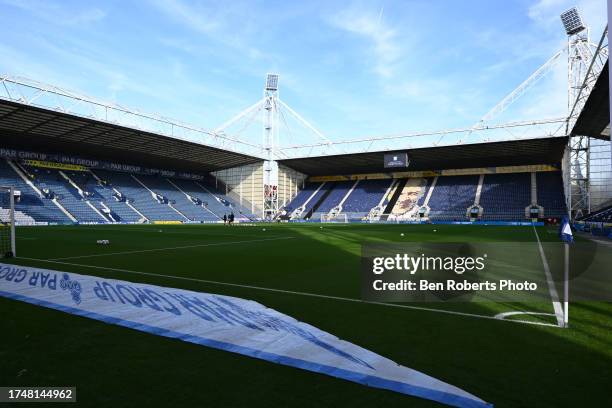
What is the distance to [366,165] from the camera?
6047 centimetres

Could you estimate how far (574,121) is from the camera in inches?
1475

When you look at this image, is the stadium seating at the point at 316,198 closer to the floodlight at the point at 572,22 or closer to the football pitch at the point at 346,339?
the floodlight at the point at 572,22

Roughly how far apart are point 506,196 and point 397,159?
1619cm

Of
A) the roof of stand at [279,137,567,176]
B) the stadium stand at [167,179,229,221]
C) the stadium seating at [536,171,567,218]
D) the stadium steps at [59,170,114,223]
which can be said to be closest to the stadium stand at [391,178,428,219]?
the roof of stand at [279,137,567,176]

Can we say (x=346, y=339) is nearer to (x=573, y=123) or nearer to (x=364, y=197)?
(x=573, y=123)

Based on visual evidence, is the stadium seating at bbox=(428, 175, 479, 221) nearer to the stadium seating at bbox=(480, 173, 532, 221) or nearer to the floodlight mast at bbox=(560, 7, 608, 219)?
the stadium seating at bbox=(480, 173, 532, 221)

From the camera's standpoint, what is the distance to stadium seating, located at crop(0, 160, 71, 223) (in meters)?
38.5

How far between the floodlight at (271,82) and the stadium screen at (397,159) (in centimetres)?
2325

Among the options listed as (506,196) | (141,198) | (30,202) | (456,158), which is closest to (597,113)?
(456,158)

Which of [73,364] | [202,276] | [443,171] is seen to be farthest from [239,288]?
[443,171]

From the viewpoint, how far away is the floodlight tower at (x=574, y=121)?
38.0 metres

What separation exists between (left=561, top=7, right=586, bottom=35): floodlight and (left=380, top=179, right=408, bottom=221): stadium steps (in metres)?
29.0

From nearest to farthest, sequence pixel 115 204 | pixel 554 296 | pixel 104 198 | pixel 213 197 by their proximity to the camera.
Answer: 1. pixel 554 296
2. pixel 104 198
3. pixel 115 204
4. pixel 213 197

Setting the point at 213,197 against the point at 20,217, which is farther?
the point at 213,197
